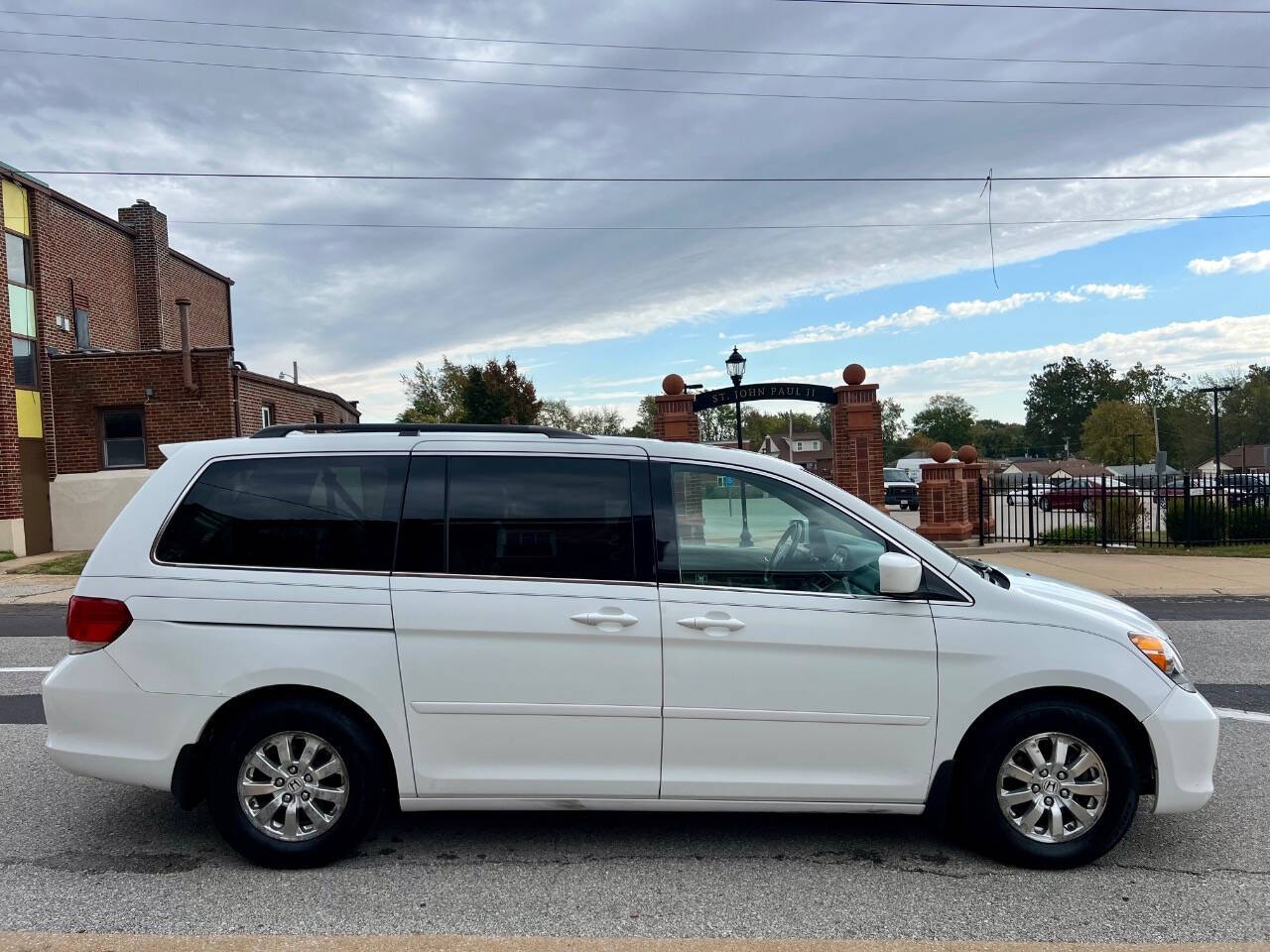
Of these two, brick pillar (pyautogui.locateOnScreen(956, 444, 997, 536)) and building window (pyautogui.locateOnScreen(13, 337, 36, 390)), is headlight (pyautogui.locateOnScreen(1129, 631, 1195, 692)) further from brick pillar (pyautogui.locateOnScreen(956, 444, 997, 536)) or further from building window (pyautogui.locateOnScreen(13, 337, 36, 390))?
building window (pyautogui.locateOnScreen(13, 337, 36, 390))

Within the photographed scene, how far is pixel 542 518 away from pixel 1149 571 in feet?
44.2

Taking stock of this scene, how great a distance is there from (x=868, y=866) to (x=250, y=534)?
301 centimetres

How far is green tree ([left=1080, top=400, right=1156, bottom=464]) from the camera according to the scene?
92125 millimetres

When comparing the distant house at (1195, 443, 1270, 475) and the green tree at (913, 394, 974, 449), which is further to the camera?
the green tree at (913, 394, 974, 449)

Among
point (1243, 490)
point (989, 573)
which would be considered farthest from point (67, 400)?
point (1243, 490)

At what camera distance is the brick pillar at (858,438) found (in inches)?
760

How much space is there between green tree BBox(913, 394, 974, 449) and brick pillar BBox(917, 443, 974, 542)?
11596 centimetres

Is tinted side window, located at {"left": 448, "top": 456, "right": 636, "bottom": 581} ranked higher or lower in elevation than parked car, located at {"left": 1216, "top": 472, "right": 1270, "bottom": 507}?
higher

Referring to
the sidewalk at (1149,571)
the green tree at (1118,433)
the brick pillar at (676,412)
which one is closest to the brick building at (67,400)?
the brick pillar at (676,412)

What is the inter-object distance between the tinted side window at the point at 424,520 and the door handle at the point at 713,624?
1076mm

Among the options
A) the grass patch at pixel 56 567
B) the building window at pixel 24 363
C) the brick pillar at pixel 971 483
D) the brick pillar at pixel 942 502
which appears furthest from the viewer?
the brick pillar at pixel 971 483

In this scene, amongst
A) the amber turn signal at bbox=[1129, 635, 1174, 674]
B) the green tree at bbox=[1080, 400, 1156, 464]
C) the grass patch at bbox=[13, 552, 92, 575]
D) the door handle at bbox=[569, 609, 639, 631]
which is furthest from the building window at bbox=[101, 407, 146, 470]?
the green tree at bbox=[1080, 400, 1156, 464]

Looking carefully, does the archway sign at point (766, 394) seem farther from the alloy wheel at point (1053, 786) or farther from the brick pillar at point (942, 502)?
the alloy wheel at point (1053, 786)

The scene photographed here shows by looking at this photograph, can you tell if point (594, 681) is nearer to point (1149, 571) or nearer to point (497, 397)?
point (1149, 571)
